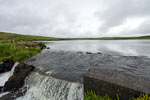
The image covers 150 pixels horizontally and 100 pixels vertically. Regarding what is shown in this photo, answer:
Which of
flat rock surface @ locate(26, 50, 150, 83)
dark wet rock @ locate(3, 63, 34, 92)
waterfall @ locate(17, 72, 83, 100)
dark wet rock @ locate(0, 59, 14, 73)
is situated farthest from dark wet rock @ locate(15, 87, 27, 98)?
dark wet rock @ locate(0, 59, 14, 73)

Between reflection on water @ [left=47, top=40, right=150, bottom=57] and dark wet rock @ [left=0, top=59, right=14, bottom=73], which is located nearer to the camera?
dark wet rock @ [left=0, top=59, right=14, bottom=73]

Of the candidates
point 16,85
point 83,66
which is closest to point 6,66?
point 16,85

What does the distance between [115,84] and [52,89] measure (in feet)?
17.2

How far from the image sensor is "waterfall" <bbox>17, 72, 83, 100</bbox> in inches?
249

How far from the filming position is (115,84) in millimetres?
4105

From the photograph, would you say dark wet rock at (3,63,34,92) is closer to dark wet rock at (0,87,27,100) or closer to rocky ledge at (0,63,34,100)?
rocky ledge at (0,63,34,100)

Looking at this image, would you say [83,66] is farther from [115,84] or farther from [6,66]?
[6,66]

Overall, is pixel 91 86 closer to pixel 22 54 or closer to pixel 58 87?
pixel 58 87

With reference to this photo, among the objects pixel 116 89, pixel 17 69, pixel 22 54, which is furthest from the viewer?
A: pixel 22 54

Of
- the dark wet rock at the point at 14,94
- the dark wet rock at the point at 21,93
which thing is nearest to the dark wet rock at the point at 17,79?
the dark wet rock at the point at 14,94

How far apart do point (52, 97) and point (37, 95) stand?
62.3 inches

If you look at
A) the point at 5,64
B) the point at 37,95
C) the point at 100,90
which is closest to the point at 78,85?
the point at 100,90

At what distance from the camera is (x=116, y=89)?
4.11 meters

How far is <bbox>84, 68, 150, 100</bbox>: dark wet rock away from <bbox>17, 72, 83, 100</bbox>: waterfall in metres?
1.61
